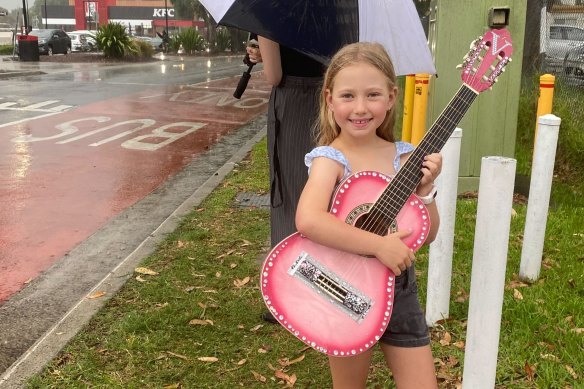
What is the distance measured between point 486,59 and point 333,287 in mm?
836

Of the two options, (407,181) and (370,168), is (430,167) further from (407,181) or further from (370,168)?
(370,168)

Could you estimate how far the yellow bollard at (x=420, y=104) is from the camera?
565 centimetres

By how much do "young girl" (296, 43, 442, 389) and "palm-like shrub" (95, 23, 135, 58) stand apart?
37094 millimetres

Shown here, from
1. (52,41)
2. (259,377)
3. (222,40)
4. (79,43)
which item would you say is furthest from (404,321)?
(222,40)

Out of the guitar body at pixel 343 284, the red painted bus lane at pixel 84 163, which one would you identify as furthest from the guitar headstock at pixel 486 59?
the red painted bus lane at pixel 84 163

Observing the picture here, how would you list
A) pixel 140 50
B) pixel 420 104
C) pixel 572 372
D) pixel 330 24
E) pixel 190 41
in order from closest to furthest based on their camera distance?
pixel 330 24 < pixel 572 372 < pixel 420 104 < pixel 140 50 < pixel 190 41

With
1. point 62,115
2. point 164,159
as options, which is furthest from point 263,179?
point 62,115

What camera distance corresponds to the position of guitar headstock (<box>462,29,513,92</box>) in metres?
2.00

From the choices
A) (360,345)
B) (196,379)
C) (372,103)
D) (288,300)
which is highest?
(372,103)

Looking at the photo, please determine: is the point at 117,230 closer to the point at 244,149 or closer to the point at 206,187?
the point at 206,187

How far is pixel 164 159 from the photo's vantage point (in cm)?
894

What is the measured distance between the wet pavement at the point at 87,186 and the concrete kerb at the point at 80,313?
3 cm

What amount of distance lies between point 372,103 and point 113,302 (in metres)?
2.64

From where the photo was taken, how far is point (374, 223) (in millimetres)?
1972
